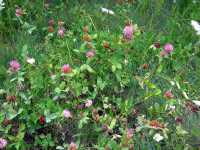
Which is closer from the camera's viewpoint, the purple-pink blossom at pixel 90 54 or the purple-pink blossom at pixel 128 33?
the purple-pink blossom at pixel 90 54

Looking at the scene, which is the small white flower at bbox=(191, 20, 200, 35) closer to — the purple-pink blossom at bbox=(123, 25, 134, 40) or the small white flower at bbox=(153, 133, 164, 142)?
the purple-pink blossom at bbox=(123, 25, 134, 40)

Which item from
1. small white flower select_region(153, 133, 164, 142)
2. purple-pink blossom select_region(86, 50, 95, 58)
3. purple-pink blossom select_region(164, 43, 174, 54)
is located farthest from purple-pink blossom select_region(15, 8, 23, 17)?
small white flower select_region(153, 133, 164, 142)

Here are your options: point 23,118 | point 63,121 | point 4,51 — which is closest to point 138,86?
point 63,121

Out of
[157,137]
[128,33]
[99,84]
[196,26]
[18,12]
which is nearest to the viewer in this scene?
[157,137]

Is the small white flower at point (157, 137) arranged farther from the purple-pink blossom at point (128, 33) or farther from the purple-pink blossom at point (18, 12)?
the purple-pink blossom at point (18, 12)

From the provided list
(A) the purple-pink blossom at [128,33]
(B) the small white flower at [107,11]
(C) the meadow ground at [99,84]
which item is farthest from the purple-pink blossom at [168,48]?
(B) the small white flower at [107,11]

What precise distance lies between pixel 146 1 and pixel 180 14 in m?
0.25

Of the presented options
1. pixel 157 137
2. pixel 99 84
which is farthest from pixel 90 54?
pixel 157 137

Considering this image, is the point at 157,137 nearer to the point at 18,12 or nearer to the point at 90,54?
the point at 90,54

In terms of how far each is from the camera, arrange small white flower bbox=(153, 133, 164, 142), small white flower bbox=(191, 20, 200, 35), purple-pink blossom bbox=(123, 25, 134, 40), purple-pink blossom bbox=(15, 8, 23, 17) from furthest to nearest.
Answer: purple-pink blossom bbox=(15, 8, 23, 17) → small white flower bbox=(191, 20, 200, 35) → purple-pink blossom bbox=(123, 25, 134, 40) → small white flower bbox=(153, 133, 164, 142)

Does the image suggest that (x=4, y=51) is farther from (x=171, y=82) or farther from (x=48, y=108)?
(x=171, y=82)

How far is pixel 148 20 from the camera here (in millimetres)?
3273

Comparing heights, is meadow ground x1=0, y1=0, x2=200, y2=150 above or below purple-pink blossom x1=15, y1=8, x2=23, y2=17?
below

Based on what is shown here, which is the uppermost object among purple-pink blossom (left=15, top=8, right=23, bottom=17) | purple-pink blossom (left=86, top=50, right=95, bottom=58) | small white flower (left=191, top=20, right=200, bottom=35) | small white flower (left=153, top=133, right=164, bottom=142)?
small white flower (left=191, top=20, right=200, bottom=35)
